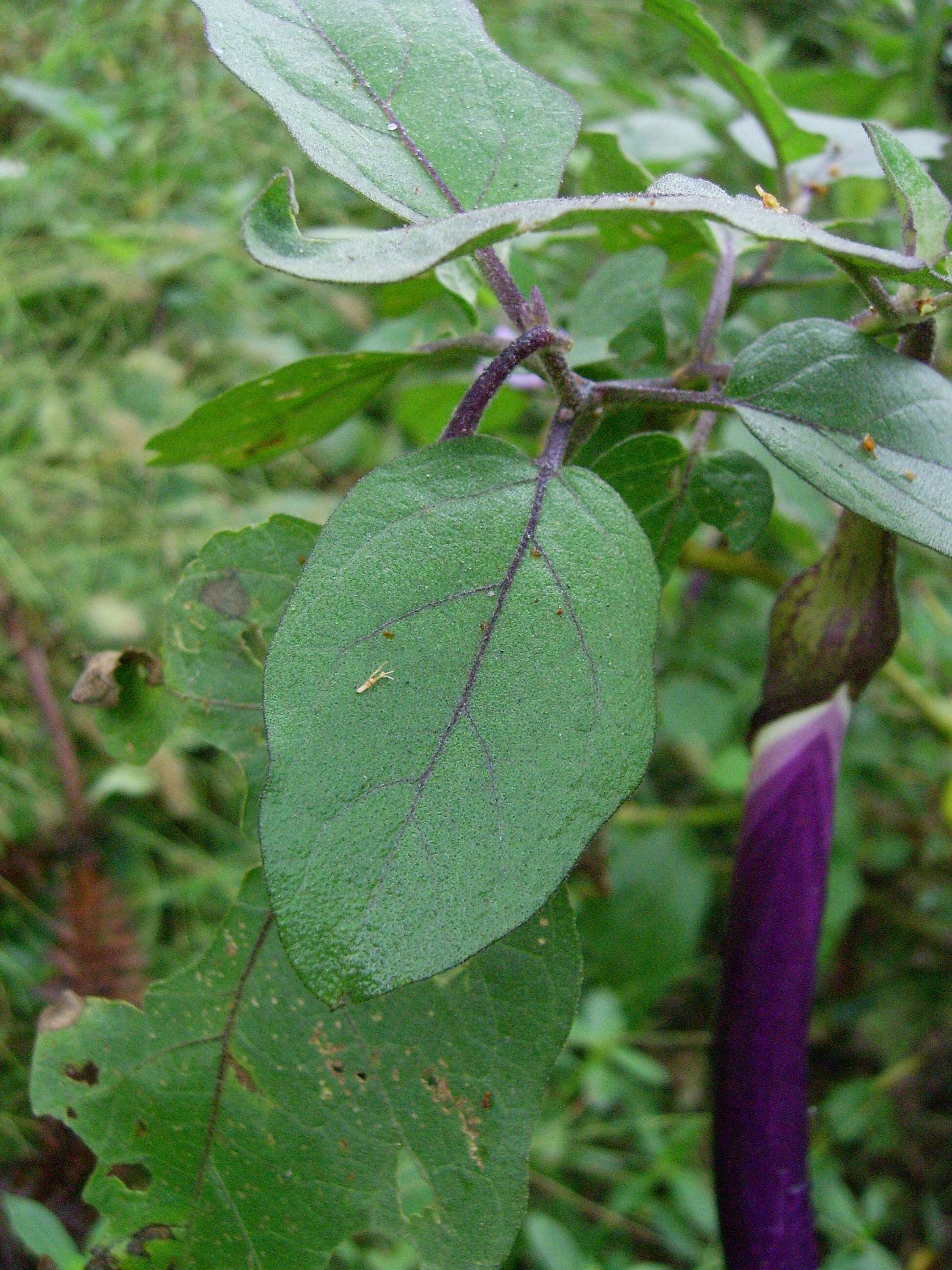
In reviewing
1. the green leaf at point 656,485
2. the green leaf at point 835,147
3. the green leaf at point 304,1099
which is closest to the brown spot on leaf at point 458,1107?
the green leaf at point 304,1099

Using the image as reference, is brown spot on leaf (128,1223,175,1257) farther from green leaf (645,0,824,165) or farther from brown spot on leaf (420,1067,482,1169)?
green leaf (645,0,824,165)

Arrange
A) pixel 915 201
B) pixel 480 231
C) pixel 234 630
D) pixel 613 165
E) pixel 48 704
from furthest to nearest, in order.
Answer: pixel 48 704, pixel 613 165, pixel 234 630, pixel 915 201, pixel 480 231

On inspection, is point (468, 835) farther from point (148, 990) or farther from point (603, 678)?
point (148, 990)

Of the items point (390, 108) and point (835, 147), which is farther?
point (835, 147)

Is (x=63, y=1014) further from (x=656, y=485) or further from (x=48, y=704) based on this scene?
(x=48, y=704)

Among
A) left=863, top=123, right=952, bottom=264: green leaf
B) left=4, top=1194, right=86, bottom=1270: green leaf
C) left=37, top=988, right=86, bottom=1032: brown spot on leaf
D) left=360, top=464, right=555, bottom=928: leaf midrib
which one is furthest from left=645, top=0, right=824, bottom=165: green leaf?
left=4, top=1194, right=86, bottom=1270: green leaf

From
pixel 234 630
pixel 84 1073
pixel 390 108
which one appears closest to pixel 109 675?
pixel 234 630
